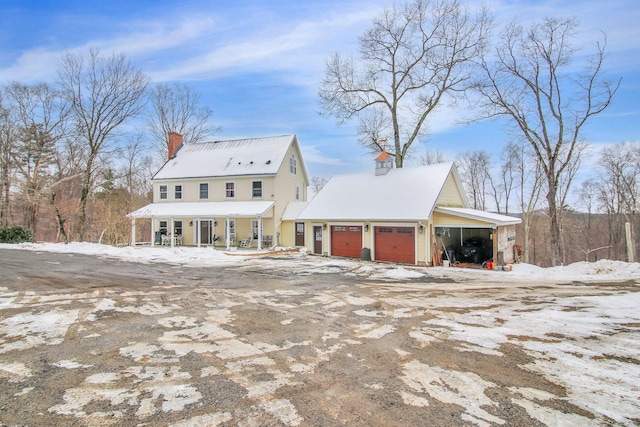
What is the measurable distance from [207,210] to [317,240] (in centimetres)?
875

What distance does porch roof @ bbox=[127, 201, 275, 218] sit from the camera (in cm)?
2222

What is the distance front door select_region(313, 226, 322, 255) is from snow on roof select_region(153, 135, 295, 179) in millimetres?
5803

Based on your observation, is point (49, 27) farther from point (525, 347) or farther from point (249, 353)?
point (525, 347)

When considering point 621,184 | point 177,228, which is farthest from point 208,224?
point 621,184

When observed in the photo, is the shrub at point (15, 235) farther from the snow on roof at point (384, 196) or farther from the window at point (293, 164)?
the snow on roof at point (384, 196)

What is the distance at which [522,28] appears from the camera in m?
19.0

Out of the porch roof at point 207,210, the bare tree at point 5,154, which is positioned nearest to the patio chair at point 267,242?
the porch roof at point 207,210

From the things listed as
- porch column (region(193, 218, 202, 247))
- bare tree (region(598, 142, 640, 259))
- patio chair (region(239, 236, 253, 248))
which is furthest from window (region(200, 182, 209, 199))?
bare tree (region(598, 142, 640, 259))

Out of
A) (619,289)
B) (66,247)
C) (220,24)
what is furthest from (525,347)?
(66,247)

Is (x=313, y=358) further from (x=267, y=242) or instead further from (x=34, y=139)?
(x=34, y=139)

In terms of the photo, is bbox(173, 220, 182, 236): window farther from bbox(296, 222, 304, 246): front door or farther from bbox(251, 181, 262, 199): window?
bbox(296, 222, 304, 246): front door

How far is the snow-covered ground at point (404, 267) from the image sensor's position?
12.4 metres

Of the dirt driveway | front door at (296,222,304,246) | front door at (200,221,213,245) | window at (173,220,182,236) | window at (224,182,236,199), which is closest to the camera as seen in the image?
the dirt driveway

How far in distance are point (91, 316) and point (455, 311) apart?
7.86 m
